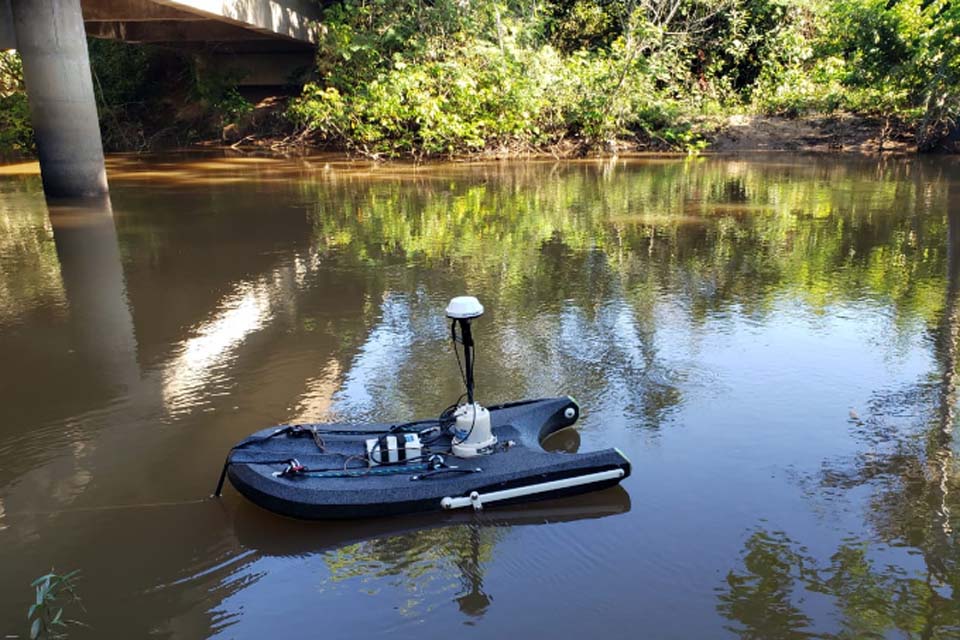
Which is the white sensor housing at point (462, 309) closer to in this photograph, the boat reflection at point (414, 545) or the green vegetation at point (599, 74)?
the boat reflection at point (414, 545)

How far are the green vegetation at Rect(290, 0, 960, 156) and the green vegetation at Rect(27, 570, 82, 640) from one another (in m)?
18.8

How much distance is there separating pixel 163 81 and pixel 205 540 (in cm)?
2830

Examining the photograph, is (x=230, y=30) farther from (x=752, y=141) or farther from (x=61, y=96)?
(x=752, y=141)

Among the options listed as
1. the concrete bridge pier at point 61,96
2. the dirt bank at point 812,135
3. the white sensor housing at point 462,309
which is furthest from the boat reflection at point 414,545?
Answer: the dirt bank at point 812,135

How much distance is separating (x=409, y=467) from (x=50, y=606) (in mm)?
1736

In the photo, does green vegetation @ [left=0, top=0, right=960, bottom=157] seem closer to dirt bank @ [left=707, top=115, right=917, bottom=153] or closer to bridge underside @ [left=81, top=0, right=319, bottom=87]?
dirt bank @ [left=707, top=115, right=917, bottom=153]

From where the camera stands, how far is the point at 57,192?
15.1 m

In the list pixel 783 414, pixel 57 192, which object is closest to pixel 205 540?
pixel 783 414

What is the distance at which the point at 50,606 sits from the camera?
11.9 feet

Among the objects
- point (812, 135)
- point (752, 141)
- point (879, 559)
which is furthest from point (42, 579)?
point (812, 135)

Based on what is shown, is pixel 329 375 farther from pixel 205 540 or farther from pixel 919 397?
pixel 919 397

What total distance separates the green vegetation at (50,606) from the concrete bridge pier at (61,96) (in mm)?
12930

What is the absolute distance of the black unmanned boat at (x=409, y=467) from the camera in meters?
4.17

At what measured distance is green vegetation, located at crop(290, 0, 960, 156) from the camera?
2111cm
